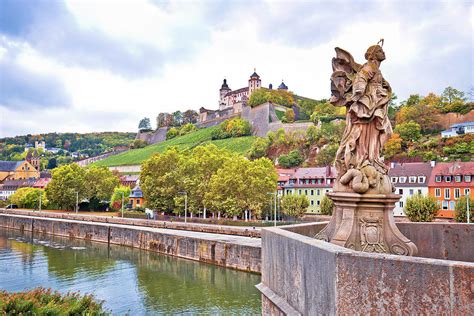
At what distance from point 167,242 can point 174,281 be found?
→ 9793 mm

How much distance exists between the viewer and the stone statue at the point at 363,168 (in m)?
7.59

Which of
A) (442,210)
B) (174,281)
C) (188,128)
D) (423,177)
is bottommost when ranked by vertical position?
(174,281)

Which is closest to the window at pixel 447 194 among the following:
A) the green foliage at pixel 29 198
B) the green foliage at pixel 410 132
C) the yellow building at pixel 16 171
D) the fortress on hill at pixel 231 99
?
the green foliage at pixel 410 132

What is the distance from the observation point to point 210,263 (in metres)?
31.7

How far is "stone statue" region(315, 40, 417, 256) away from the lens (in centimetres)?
759

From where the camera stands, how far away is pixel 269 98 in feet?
386

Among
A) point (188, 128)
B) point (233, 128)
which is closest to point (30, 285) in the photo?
point (233, 128)

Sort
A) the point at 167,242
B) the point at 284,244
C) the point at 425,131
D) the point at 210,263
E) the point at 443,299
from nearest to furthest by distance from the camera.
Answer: the point at 443,299 < the point at 284,244 < the point at 210,263 < the point at 167,242 < the point at 425,131

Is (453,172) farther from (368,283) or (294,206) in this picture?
(368,283)

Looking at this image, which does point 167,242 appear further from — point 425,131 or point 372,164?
point 425,131

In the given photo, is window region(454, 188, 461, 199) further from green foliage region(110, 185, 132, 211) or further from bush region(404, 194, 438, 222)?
green foliage region(110, 185, 132, 211)

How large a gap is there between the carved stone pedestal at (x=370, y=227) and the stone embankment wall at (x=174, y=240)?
20.9 m

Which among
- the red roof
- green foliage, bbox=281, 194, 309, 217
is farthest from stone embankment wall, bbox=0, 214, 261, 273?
the red roof

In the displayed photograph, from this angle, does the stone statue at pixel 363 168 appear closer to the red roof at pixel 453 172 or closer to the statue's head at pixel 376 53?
the statue's head at pixel 376 53
